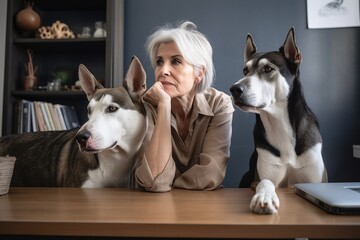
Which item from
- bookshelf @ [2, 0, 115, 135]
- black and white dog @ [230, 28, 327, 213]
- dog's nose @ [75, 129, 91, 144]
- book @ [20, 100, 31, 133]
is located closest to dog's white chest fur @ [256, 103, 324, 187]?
black and white dog @ [230, 28, 327, 213]

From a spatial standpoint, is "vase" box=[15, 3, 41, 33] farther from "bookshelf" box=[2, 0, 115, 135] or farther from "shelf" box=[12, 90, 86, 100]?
"shelf" box=[12, 90, 86, 100]

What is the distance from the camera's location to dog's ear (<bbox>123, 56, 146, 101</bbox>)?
4.07 feet

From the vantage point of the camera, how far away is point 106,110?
1145 millimetres

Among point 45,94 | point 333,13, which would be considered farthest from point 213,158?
point 333,13

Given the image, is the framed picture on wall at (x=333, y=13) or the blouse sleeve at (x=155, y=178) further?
the framed picture on wall at (x=333, y=13)

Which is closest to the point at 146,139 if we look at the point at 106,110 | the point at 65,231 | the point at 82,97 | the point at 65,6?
the point at 106,110

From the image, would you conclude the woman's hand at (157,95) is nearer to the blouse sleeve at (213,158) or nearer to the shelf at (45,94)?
the blouse sleeve at (213,158)

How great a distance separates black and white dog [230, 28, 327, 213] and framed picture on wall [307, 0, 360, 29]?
1.38 meters

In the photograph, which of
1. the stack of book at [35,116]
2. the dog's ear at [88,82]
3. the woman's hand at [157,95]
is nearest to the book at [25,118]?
the stack of book at [35,116]

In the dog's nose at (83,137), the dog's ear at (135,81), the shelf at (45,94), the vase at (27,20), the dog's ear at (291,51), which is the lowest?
the dog's nose at (83,137)

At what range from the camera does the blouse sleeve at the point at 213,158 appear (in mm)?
995

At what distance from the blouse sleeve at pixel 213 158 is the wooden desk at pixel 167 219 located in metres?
0.20

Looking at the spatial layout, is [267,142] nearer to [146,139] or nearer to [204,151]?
[204,151]

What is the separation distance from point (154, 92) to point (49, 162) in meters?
0.60
